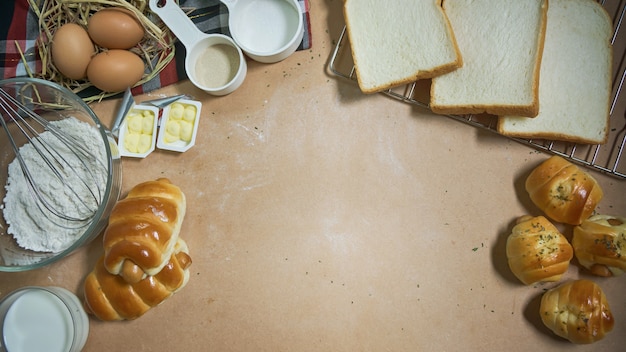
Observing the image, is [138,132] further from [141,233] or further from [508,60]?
[508,60]

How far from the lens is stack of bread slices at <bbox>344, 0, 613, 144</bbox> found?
1.32 meters

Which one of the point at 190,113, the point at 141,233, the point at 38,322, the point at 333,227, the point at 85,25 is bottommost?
the point at 38,322

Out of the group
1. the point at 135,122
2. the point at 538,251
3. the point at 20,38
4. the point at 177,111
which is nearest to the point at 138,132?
the point at 135,122

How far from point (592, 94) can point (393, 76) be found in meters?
0.52

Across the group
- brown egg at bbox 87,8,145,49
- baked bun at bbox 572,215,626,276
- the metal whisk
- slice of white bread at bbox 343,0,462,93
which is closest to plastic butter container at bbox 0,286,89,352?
the metal whisk

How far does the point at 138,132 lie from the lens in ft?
4.75

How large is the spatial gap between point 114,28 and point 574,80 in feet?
4.02

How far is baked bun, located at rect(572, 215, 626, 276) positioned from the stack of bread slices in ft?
0.73

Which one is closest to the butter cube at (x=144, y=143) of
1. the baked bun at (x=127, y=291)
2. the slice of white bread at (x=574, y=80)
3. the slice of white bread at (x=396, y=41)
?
the baked bun at (x=127, y=291)

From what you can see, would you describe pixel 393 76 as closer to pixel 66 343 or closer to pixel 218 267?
pixel 218 267

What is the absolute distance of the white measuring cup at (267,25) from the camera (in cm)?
144

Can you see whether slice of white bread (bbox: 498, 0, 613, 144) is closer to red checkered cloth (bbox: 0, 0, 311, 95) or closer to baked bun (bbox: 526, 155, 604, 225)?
baked bun (bbox: 526, 155, 604, 225)

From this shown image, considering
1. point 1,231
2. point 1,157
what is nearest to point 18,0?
point 1,157

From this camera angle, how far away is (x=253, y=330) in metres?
1.39
